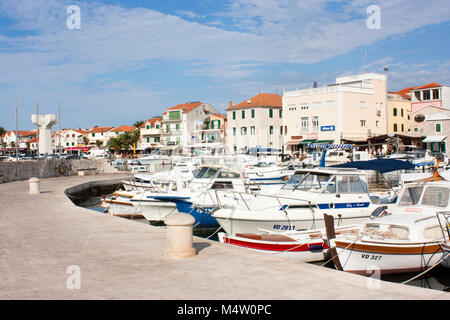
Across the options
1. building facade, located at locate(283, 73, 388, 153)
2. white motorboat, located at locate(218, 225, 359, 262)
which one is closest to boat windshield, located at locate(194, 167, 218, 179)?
white motorboat, located at locate(218, 225, 359, 262)

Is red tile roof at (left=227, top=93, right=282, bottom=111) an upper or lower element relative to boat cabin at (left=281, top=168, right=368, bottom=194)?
upper

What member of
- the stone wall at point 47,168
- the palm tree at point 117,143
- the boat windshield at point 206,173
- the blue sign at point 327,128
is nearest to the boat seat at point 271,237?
the boat windshield at point 206,173

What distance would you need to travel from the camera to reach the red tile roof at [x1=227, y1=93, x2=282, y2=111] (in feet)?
228

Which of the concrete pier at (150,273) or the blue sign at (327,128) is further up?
the blue sign at (327,128)

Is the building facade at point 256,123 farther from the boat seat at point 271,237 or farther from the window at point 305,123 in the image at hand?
the boat seat at point 271,237

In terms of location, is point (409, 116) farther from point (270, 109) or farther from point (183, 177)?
point (183, 177)

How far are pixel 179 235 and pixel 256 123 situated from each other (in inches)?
2399

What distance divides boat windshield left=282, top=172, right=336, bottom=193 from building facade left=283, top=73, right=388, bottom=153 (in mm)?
42598

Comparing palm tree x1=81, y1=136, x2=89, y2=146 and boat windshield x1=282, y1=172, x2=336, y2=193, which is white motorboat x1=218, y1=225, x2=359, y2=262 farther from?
palm tree x1=81, y1=136, x2=89, y2=146

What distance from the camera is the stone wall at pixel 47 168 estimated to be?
122 feet

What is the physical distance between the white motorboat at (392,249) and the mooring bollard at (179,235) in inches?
151
